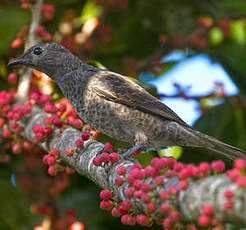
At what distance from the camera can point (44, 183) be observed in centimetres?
502

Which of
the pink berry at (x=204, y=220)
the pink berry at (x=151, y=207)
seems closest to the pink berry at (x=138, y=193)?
the pink berry at (x=151, y=207)

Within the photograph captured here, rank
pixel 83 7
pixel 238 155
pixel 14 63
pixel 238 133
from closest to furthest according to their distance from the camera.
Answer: pixel 238 155 → pixel 14 63 → pixel 238 133 → pixel 83 7

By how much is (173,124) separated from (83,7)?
236cm

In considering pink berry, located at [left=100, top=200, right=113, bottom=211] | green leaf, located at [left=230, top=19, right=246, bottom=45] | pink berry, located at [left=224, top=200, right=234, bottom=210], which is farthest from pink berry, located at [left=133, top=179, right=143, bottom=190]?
green leaf, located at [left=230, top=19, right=246, bottom=45]

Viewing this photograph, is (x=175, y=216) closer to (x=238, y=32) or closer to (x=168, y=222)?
(x=168, y=222)

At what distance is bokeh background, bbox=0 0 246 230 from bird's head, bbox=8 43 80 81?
0.21 metres

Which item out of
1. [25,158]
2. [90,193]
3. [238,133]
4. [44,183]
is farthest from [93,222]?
[238,133]

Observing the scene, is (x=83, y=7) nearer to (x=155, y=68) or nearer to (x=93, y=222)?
(x=155, y=68)

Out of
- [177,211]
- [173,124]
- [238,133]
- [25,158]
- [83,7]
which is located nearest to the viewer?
[177,211]

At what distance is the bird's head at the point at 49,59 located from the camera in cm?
457

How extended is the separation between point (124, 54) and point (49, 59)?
4.82 ft

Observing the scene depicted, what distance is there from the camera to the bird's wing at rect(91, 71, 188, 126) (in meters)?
4.08

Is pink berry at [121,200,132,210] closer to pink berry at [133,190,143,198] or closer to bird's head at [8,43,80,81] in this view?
pink berry at [133,190,143,198]

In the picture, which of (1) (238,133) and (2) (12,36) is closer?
(2) (12,36)
